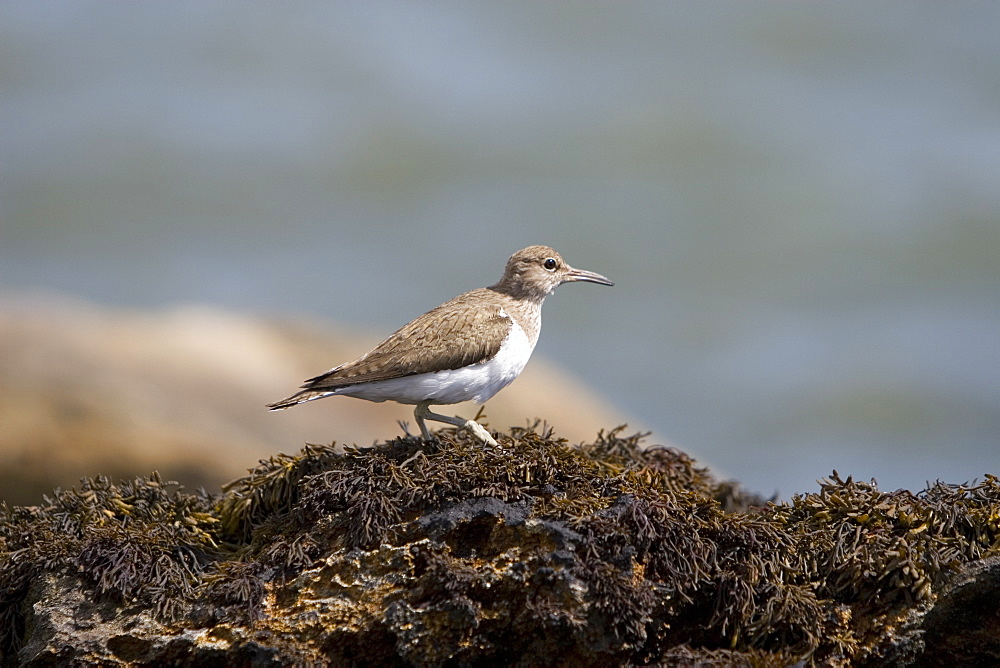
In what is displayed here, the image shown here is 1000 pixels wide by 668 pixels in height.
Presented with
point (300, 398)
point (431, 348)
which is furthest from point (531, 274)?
point (300, 398)

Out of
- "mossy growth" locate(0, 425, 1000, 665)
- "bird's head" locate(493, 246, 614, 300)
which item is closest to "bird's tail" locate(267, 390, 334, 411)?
→ "mossy growth" locate(0, 425, 1000, 665)

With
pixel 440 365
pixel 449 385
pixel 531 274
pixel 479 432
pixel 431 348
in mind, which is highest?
pixel 531 274

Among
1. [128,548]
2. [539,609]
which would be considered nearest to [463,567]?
[539,609]

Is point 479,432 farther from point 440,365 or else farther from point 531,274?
point 531,274

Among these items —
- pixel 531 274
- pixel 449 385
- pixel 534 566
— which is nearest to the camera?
pixel 534 566

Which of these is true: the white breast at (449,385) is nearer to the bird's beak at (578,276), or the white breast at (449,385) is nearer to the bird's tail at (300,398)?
the bird's tail at (300,398)

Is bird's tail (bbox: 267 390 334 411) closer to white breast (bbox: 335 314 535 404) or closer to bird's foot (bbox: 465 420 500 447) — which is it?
white breast (bbox: 335 314 535 404)

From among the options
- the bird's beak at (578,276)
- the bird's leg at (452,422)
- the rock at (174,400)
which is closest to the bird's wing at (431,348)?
the bird's leg at (452,422)
